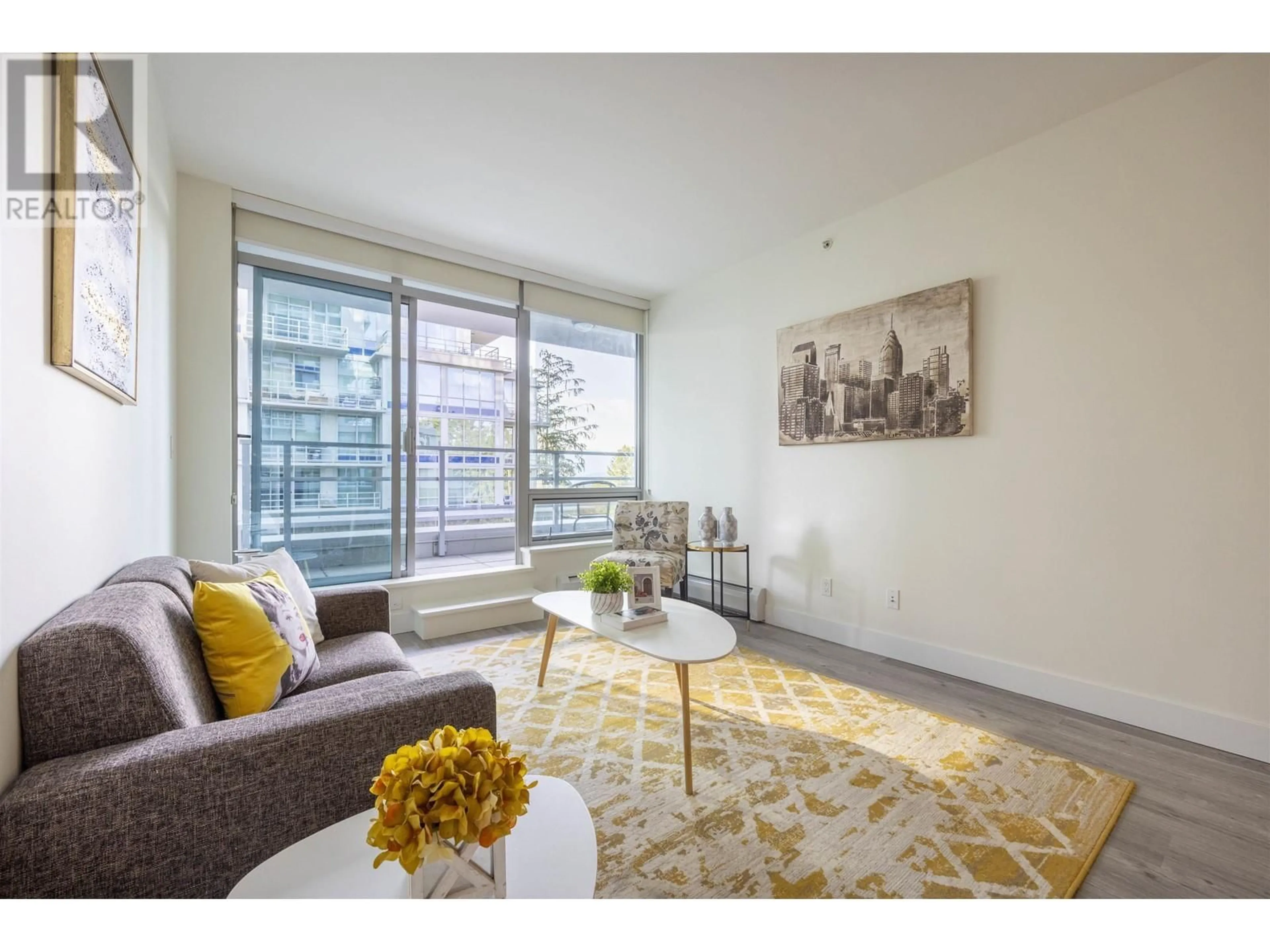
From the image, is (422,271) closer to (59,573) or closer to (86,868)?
(59,573)

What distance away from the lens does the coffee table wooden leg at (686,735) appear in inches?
71.1

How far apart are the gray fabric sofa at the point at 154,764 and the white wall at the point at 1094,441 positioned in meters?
2.68

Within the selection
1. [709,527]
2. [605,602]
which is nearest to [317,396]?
[605,602]

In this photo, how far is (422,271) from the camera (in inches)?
146

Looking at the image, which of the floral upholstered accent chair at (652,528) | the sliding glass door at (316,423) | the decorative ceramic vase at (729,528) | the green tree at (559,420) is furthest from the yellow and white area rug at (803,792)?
the green tree at (559,420)

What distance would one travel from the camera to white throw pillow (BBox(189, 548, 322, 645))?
175 cm

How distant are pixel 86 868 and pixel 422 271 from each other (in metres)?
3.54

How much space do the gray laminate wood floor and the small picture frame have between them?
1145mm

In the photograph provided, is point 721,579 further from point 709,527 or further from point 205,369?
point 205,369

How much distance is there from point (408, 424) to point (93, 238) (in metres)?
2.47

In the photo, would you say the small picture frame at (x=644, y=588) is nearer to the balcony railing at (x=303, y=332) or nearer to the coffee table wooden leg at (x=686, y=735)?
the coffee table wooden leg at (x=686, y=735)

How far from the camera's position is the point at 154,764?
0.92 meters

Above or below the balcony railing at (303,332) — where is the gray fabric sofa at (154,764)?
below

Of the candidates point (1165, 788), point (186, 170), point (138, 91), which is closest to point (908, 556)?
point (1165, 788)
